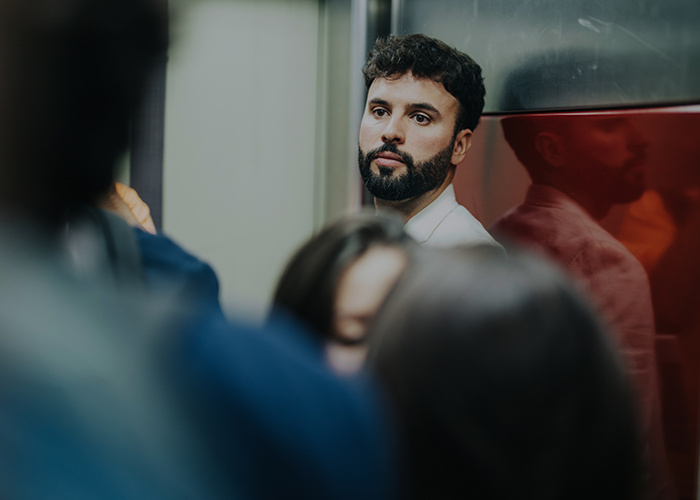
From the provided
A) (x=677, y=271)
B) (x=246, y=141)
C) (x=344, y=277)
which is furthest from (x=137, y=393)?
(x=246, y=141)

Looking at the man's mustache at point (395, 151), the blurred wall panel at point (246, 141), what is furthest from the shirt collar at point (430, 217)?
the blurred wall panel at point (246, 141)

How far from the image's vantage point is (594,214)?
123cm

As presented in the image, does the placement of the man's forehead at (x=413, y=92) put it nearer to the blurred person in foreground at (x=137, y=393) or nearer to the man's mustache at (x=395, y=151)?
the man's mustache at (x=395, y=151)

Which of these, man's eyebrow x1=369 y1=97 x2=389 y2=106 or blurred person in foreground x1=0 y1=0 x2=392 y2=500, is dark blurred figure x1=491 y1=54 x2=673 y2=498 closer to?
man's eyebrow x1=369 y1=97 x2=389 y2=106

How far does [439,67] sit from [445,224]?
0.33 m

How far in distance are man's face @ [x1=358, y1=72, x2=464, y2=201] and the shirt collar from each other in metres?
0.04

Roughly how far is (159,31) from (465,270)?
0.72 feet

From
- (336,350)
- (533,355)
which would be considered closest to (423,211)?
(336,350)

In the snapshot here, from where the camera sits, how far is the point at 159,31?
358 mm

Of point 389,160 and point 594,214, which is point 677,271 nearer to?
point 594,214

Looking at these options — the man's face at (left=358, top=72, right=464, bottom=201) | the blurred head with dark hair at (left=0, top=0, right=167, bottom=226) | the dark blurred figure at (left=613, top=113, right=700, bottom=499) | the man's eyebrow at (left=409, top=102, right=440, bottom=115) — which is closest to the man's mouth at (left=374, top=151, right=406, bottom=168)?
the man's face at (left=358, top=72, right=464, bottom=201)

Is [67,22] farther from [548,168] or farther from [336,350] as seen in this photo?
[548,168]

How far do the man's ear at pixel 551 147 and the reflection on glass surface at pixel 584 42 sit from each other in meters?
0.07

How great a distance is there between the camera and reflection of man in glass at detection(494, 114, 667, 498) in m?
1.15
